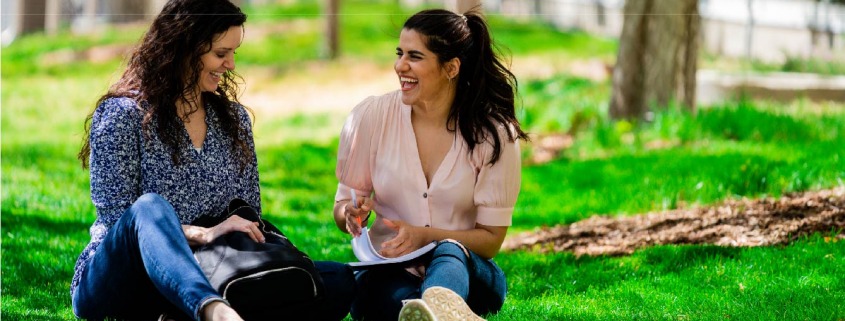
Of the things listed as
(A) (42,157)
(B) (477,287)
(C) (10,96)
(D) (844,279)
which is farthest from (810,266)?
(C) (10,96)

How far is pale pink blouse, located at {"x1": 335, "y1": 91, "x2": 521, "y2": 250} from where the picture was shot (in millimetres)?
4555

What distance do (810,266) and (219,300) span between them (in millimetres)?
2840

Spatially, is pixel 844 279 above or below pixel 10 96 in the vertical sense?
above

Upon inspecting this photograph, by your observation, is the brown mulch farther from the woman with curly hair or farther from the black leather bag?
the black leather bag

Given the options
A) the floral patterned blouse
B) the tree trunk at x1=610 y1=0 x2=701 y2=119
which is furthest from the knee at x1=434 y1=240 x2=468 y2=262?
the tree trunk at x1=610 y1=0 x2=701 y2=119

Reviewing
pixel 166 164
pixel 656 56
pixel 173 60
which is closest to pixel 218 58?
Result: pixel 173 60

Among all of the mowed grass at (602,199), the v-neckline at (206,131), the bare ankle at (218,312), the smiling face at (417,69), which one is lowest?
the mowed grass at (602,199)

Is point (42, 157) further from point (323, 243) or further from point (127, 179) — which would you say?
point (127, 179)

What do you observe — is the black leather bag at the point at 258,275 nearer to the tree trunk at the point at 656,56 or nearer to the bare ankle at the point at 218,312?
the bare ankle at the point at 218,312

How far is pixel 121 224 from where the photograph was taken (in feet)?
13.1

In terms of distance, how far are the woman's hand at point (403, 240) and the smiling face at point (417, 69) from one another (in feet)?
1.62

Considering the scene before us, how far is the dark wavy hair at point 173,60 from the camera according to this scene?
14.3 feet

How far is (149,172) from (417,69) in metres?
1.09

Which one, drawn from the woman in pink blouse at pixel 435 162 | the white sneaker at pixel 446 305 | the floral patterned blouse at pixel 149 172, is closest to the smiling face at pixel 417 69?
the woman in pink blouse at pixel 435 162
